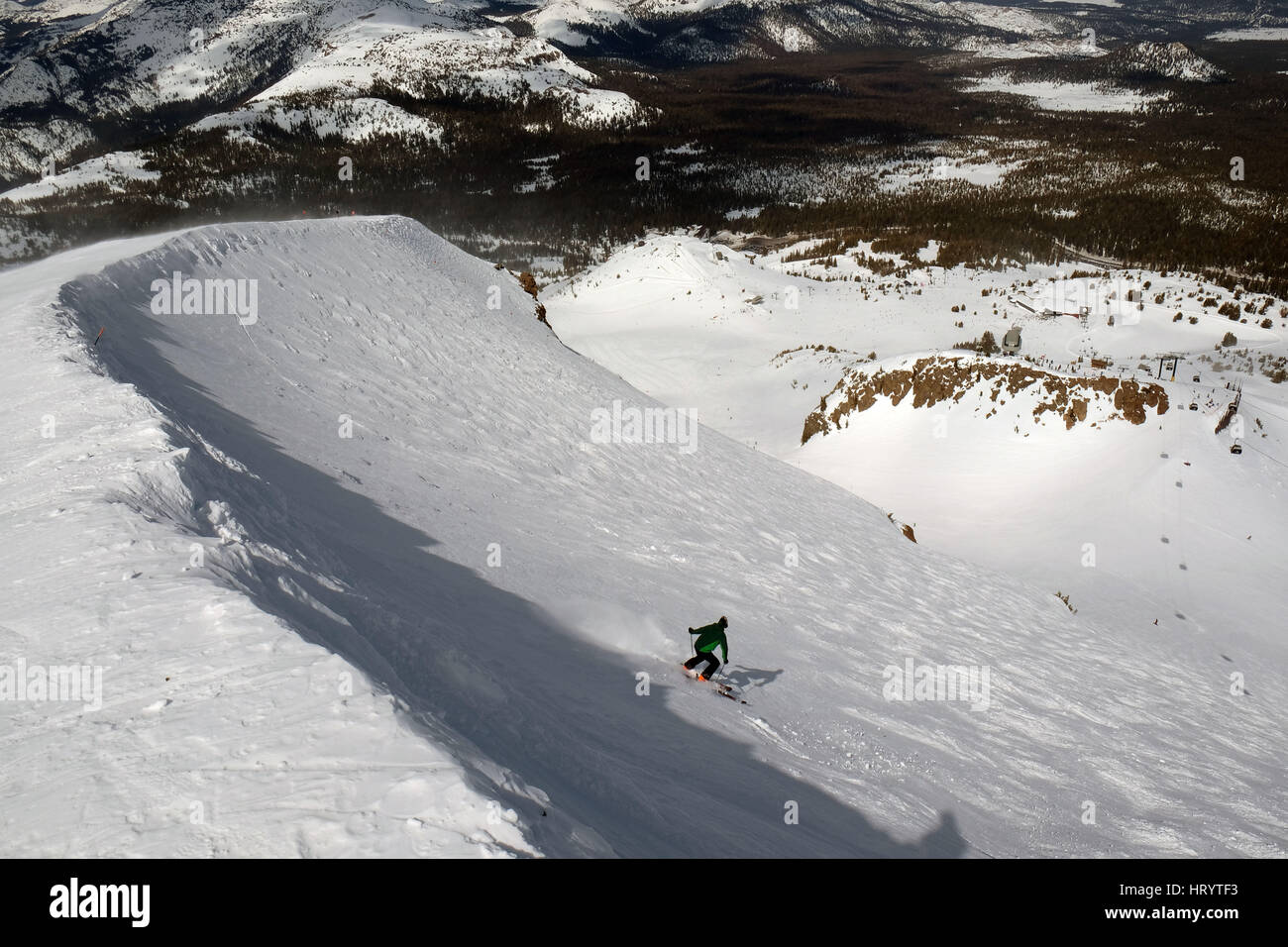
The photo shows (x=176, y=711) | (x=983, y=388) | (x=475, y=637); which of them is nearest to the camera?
(x=176, y=711)

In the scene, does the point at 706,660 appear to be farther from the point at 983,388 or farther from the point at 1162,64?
the point at 1162,64

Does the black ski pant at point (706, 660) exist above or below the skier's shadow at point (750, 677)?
above

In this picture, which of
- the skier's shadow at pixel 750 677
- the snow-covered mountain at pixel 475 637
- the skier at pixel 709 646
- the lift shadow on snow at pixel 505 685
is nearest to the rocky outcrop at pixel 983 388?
the snow-covered mountain at pixel 475 637

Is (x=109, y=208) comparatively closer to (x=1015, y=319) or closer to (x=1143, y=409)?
(x=1015, y=319)

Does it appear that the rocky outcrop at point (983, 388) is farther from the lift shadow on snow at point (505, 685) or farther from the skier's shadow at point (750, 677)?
the lift shadow on snow at point (505, 685)

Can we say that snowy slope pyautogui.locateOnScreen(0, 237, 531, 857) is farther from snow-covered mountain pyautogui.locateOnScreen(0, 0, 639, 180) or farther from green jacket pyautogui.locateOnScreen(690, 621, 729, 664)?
snow-covered mountain pyautogui.locateOnScreen(0, 0, 639, 180)

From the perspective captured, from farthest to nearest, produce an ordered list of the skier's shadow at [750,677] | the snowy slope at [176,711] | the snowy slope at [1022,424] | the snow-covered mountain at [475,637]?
1. the snowy slope at [1022,424]
2. the skier's shadow at [750,677]
3. the snow-covered mountain at [475,637]
4. the snowy slope at [176,711]

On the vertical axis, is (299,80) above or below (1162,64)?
→ below

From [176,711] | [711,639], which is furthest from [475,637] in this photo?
[176,711]
